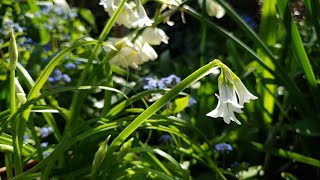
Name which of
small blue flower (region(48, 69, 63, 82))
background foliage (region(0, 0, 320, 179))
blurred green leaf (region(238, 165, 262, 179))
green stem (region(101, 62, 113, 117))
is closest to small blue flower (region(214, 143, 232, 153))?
background foliage (region(0, 0, 320, 179))

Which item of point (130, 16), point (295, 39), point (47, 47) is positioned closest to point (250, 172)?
point (295, 39)

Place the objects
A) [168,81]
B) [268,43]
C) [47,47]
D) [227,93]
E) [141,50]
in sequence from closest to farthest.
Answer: [227,93]
[141,50]
[168,81]
[268,43]
[47,47]

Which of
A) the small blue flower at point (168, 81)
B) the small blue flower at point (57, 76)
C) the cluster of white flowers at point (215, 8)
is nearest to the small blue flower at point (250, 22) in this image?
the small blue flower at point (168, 81)

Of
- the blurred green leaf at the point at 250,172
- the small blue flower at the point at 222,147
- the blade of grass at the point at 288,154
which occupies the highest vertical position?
the small blue flower at the point at 222,147

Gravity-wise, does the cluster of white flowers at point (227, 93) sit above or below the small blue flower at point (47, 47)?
above

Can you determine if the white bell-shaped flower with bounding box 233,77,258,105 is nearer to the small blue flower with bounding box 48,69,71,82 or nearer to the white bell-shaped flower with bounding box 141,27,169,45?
the white bell-shaped flower with bounding box 141,27,169,45

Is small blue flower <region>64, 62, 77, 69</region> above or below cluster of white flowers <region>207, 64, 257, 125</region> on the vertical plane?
below

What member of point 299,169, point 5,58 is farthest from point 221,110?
point 5,58

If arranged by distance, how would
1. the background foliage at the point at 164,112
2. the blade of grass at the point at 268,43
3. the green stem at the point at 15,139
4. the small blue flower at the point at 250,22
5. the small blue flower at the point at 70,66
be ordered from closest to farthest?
the green stem at the point at 15,139 < the background foliage at the point at 164,112 < the blade of grass at the point at 268,43 < the small blue flower at the point at 70,66 < the small blue flower at the point at 250,22

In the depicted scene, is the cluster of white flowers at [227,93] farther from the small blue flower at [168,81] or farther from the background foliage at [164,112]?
the small blue flower at [168,81]

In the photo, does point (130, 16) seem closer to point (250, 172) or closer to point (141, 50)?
point (141, 50)

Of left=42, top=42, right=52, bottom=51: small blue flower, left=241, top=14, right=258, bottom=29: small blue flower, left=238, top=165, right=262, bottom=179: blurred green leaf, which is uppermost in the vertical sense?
left=42, top=42, right=52, bottom=51: small blue flower

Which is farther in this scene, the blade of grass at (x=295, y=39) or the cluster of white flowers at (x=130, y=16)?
the blade of grass at (x=295, y=39)
